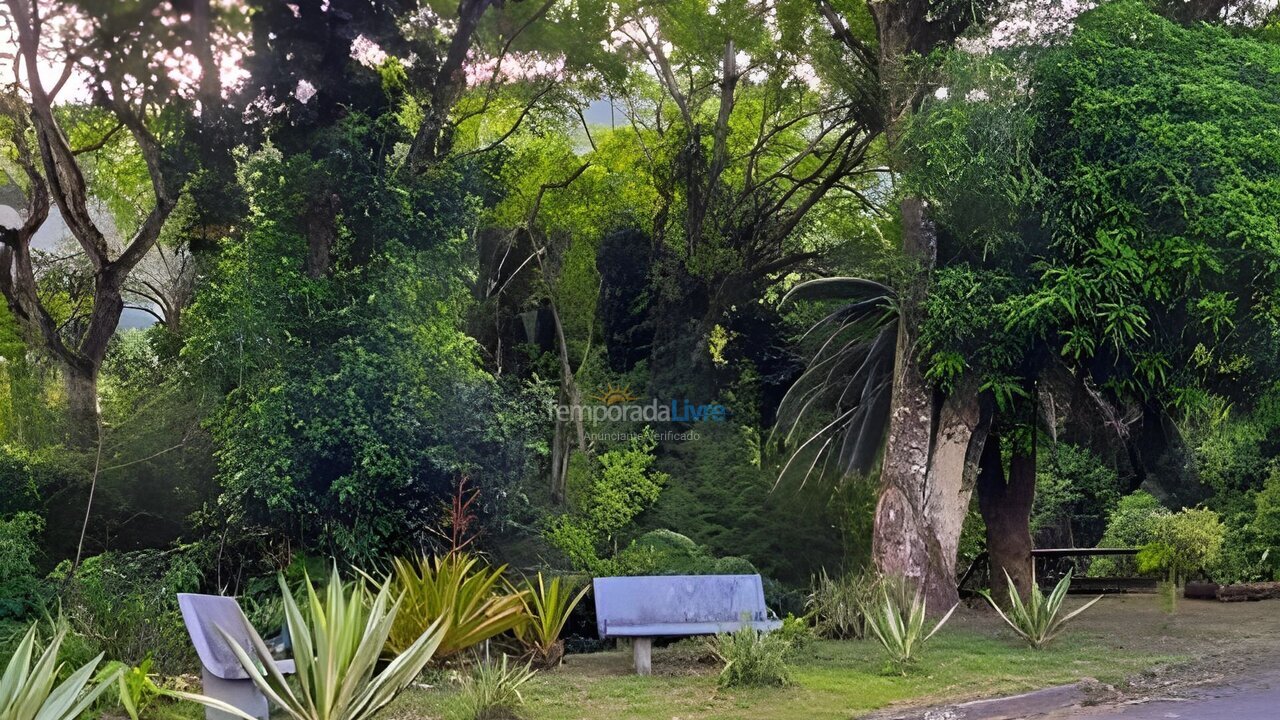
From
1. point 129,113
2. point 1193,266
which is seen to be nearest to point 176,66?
point 129,113

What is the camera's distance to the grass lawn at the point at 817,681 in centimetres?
774

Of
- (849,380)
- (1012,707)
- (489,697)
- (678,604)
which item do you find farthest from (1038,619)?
(489,697)

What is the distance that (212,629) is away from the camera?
6.77m

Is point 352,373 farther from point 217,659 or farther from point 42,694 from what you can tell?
point 42,694

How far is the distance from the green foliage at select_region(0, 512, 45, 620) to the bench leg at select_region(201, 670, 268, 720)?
4913mm

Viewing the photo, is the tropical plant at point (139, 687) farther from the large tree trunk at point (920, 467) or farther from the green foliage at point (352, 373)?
the large tree trunk at point (920, 467)

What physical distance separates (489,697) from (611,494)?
9530 mm

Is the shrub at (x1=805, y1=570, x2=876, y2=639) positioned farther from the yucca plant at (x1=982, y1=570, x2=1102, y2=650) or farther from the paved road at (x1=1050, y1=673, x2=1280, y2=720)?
the paved road at (x1=1050, y1=673, x2=1280, y2=720)

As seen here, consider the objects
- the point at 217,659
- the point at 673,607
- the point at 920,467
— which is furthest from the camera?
the point at 920,467

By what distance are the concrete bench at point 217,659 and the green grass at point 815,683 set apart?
108 cm

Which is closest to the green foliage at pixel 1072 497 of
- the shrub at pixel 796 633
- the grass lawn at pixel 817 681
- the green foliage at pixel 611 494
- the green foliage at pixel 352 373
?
the green foliage at pixel 611 494

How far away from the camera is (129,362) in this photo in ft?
58.7

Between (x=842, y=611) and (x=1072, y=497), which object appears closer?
(x=842, y=611)

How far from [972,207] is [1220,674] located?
579cm
